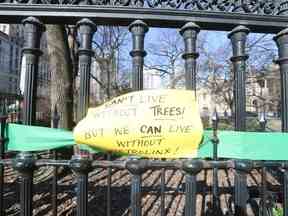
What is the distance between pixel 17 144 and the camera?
2.40 m

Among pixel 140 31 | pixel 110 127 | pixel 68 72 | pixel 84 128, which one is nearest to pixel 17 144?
pixel 84 128

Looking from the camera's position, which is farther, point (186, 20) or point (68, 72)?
point (68, 72)

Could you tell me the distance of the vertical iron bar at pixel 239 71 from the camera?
8.00 ft

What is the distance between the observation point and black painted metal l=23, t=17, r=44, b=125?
7.74 feet

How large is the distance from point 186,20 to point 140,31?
0.37 meters

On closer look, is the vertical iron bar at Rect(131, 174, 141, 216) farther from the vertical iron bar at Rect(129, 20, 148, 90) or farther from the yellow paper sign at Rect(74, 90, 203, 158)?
the vertical iron bar at Rect(129, 20, 148, 90)

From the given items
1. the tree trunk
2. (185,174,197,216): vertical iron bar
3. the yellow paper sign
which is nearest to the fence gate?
the yellow paper sign

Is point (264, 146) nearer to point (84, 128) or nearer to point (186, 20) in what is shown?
point (186, 20)

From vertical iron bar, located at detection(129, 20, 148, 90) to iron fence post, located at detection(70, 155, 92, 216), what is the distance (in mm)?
773

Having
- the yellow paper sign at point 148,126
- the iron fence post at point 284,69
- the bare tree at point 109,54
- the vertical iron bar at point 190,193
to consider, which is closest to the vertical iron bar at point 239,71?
the iron fence post at point 284,69

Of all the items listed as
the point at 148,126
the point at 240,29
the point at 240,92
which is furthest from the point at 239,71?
the point at 148,126

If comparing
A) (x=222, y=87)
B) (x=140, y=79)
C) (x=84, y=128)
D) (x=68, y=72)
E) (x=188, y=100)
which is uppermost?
(x=222, y=87)

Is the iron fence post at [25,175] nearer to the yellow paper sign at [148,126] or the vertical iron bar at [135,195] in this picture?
the yellow paper sign at [148,126]

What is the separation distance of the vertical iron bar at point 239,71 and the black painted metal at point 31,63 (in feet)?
5.10
